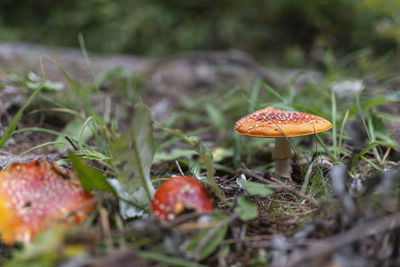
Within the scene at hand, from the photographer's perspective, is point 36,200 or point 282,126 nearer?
point 36,200

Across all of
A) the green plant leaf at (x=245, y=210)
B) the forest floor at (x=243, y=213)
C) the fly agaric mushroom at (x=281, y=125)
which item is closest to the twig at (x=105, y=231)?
the forest floor at (x=243, y=213)

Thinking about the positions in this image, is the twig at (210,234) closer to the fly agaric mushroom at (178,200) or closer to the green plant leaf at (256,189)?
the fly agaric mushroom at (178,200)

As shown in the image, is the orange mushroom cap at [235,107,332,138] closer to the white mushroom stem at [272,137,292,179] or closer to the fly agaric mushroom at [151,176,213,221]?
the white mushroom stem at [272,137,292,179]

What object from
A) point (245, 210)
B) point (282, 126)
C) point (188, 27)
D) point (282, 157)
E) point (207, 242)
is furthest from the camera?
point (188, 27)

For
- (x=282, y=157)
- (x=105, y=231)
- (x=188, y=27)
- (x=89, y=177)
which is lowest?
(x=282, y=157)

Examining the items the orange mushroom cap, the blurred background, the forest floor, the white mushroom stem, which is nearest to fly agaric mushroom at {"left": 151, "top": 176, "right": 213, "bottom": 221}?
the forest floor

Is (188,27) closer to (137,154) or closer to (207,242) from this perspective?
(137,154)

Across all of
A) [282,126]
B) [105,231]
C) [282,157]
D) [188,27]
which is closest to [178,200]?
[105,231]
